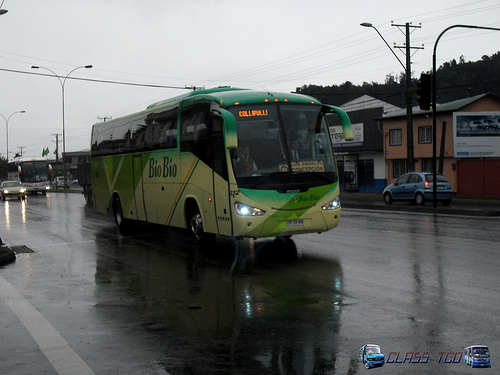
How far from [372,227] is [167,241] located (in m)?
5.61

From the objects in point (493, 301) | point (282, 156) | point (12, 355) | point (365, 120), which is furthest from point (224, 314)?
point (365, 120)

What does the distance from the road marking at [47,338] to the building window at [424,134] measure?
38.2 meters

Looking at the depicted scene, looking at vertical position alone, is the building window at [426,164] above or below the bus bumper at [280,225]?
above

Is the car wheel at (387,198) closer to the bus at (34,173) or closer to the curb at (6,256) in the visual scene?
the curb at (6,256)

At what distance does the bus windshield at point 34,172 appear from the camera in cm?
5669

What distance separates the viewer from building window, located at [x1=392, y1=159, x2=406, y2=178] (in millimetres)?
46184

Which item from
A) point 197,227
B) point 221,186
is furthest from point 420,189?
point 221,186

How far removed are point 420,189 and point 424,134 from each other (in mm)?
17085

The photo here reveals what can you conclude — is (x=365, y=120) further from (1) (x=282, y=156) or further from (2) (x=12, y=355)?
(2) (x=12, y=355)

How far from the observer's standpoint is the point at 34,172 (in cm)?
5703

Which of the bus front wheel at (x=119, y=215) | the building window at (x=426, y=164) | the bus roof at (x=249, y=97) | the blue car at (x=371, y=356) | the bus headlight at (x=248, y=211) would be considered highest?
the bus roof at (x=249, y=97)

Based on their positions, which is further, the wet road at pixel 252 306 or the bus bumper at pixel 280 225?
the bus bumper at pixel 280 225

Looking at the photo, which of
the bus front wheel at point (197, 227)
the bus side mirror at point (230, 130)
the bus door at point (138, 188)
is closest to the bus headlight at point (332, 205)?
the bus side mirror at point (230, 130)

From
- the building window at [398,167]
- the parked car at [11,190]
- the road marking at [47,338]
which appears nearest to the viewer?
the road marking at [47,338]
